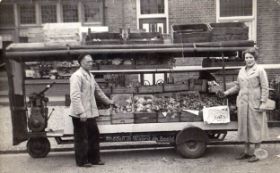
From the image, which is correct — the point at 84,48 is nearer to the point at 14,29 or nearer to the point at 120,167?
the point at 120,167

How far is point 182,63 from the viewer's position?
13.5 metres

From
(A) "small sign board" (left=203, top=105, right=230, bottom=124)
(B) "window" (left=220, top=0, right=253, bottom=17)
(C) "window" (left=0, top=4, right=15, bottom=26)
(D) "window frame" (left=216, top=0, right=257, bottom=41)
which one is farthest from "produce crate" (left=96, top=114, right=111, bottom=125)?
(C) "window" (left=0, top=4, right=15, bottom=26)

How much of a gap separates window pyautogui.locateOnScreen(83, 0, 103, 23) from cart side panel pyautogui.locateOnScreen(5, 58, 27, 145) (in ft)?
22.2

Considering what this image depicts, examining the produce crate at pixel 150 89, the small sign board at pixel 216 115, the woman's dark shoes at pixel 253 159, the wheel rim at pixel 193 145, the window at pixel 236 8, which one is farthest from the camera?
the window at pixel 236 8

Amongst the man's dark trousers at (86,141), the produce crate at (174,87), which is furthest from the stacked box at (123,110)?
the produce crate at (174,87)

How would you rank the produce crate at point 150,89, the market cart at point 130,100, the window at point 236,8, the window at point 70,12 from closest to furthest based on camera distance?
the market cart at point 130,100, the produce crate at point 150,89, the window at point 236,8, the window at point 70,12

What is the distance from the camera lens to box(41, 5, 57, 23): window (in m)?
14.6

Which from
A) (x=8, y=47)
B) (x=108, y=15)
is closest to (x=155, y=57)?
(x=8, y=47)

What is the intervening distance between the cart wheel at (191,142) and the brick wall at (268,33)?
290 inches

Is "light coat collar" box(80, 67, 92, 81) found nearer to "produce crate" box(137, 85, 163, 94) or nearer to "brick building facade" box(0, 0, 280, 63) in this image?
"produce crate" box(137, 85, 163, 94)

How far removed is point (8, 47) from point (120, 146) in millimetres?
2820

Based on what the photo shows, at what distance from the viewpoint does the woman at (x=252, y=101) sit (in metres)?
→ 7.26

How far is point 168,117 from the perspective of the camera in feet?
25.5

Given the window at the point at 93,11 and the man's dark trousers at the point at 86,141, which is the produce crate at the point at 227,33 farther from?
the window at the point at 93,11
